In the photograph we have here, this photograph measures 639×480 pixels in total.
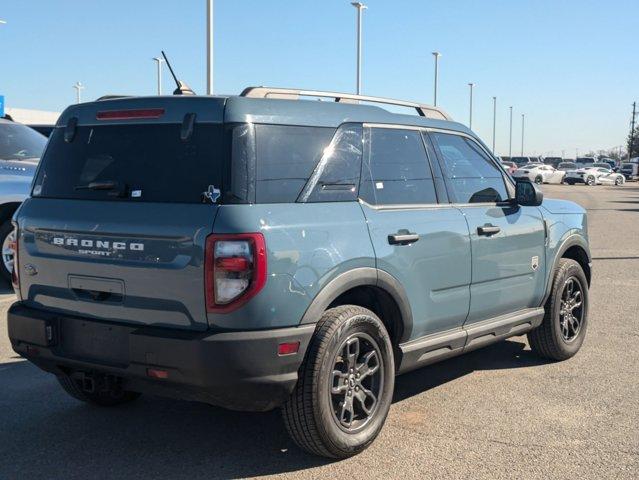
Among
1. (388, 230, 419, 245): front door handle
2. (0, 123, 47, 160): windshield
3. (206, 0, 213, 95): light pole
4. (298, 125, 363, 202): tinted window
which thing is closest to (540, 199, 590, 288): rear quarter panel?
(388, 230, 419, 245): front door handle

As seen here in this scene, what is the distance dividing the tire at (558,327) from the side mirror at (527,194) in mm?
774

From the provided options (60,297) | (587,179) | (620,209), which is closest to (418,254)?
(60,297)

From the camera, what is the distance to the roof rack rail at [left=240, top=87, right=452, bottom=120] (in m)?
3.94

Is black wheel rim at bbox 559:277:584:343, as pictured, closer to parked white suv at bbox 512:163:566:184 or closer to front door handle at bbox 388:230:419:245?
front door handle at bbox 388:230:419:245

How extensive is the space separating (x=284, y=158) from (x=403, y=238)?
888mm

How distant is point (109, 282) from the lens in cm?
371

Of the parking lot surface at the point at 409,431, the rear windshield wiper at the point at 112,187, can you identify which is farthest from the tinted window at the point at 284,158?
the parking lot surface at the point at 409,431

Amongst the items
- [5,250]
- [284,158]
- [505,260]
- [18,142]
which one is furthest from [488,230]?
[18,142]

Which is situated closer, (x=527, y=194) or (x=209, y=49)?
(x=527, y=194)

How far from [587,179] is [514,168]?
233 inches

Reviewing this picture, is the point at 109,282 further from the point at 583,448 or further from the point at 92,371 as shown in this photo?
the point at 583,448

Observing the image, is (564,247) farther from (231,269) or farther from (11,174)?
(11,174)

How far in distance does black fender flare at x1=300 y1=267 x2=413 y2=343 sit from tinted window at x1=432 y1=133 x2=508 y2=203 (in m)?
0.99

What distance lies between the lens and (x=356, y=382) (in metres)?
4.00
